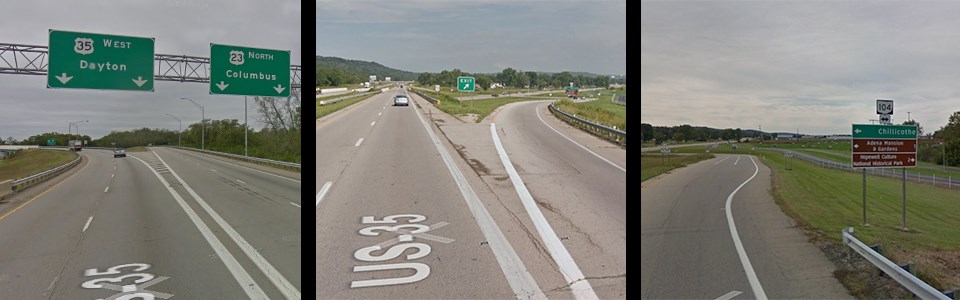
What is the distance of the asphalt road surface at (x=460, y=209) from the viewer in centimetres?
235

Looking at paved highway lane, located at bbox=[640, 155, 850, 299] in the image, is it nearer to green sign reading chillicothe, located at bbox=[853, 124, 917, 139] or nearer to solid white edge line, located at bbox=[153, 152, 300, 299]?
green sign reading chillicothe, located at bbox=[853, 124, 917, 139]

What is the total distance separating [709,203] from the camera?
330 cm

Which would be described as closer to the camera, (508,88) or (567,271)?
(567,271)

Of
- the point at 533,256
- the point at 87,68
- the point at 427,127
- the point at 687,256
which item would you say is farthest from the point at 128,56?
the point at 687,256

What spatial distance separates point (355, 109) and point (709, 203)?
3003 millimetres

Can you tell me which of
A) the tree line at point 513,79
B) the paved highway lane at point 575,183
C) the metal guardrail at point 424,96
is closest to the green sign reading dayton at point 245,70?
the metal guardrail at point 424,96

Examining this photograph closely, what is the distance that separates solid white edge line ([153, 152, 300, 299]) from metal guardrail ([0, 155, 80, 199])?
57cm

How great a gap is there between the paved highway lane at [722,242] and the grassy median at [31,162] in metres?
4.28

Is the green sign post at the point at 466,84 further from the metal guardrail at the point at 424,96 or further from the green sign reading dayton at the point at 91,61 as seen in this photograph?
the green sign reading dayton at the point at 91,61

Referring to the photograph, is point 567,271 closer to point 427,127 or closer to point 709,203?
point 709,203

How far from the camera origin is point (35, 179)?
331 centimetres

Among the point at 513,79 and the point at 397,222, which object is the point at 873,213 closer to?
the point at 513,79

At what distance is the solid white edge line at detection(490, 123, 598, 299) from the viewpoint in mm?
2352

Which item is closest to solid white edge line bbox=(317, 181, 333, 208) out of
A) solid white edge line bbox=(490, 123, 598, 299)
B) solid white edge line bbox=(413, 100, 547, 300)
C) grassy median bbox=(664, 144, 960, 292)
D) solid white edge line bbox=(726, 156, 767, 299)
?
solid white edge line bbox=(413, 100, 547, 300)
